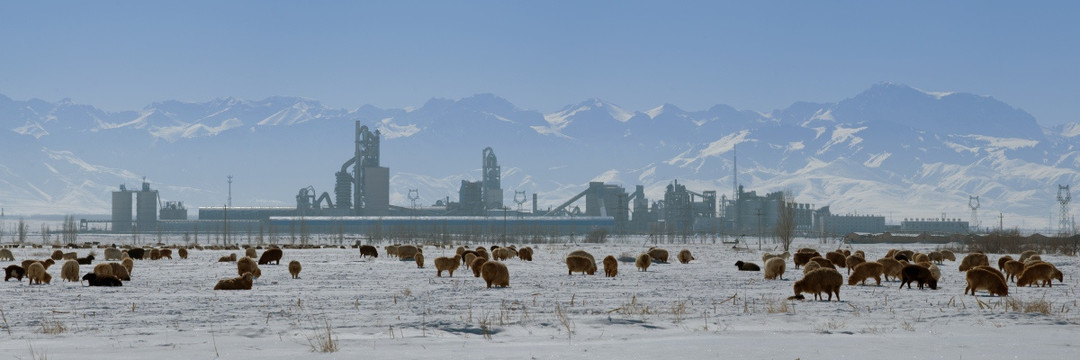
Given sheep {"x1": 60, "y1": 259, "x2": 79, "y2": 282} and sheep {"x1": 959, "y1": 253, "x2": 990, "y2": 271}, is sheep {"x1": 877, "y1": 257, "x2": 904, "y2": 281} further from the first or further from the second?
sheep {"x1": 60, "y1": 259, "x2": 79, "y2": 282}

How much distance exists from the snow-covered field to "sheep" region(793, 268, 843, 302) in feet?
1.34

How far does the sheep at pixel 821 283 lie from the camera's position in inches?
758

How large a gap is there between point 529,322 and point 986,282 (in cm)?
1048

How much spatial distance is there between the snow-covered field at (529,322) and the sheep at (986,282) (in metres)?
0.57

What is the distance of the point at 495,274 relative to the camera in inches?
942

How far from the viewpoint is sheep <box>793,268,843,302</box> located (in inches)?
758

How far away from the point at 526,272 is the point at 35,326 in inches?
724

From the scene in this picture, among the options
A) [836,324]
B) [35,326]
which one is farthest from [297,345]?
[836,324]

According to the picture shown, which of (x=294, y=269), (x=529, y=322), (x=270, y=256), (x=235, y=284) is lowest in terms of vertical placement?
(x=529, y=322)

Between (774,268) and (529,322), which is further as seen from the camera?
(774,268)

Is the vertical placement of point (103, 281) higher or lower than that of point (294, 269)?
lower

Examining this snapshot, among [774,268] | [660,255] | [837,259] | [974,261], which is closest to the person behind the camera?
[774,268]

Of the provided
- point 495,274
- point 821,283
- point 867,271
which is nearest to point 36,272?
point 495,274

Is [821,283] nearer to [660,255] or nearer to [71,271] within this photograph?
[71,271]
